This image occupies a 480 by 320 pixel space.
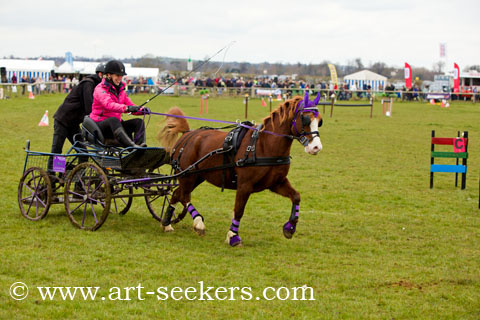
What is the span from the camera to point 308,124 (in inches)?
298

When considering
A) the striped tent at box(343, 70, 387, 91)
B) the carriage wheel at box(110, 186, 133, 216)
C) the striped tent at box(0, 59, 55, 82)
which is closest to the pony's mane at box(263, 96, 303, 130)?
the carriage wheel at box(110, 186, 133, 216)

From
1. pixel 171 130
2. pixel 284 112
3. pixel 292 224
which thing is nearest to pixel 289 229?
pixel 292 224

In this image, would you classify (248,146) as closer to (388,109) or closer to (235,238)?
(235,238)

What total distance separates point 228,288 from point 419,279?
212cm

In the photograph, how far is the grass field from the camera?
5.68m

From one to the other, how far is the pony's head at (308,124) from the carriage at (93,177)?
1.92m

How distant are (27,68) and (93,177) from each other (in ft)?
163

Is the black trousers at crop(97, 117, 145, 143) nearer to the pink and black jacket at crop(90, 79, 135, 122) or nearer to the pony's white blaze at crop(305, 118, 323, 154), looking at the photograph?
the pink and black jacket at crop(90, 79, 135, 122)

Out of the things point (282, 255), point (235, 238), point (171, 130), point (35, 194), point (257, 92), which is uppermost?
point (257, 92)

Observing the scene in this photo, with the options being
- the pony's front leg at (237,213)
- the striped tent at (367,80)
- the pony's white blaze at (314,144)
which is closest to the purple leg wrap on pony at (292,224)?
the pony's front leg at (237,213)

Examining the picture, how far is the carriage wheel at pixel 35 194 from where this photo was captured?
888 centimetres

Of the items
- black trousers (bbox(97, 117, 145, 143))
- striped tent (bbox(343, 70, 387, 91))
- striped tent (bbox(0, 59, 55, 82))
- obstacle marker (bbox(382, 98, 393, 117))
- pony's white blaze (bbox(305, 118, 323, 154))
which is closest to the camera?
pony's white blaze (bbox(305, 118, 323, 154))

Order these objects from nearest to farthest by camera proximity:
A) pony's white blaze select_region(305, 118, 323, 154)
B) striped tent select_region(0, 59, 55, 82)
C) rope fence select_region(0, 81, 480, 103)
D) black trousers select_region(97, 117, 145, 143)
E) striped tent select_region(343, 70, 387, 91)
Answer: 1. pony's white blaze select_region(305, 118, 323, 154)
2. black trousers select_region(97, 117, 145, 143)
3. rope fence select_region(0, 81, 480, 103)
4. striped tent select_region(0, 59, 55, 82)
5. striped tent select_region(343, 70, 387, 91)

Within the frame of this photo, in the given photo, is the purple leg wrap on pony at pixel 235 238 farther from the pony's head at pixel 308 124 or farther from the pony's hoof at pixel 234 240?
the pony's head at pixel 308 124
